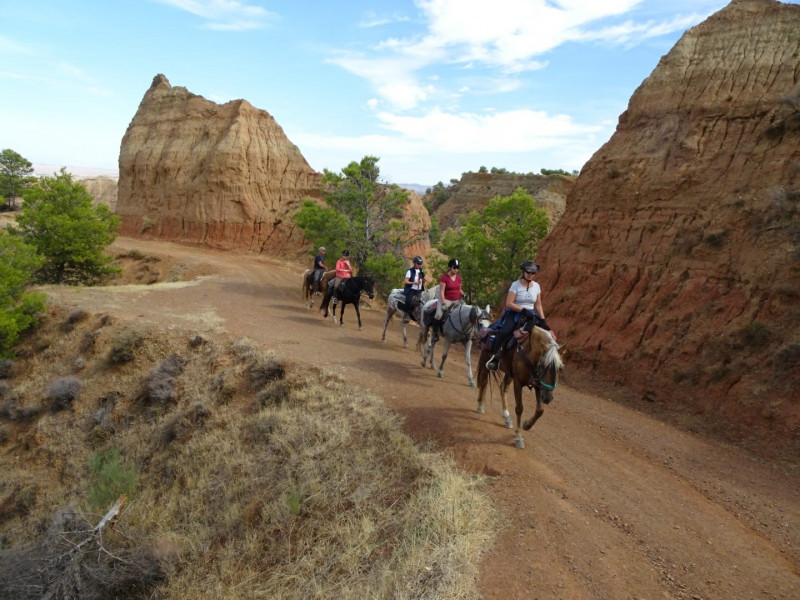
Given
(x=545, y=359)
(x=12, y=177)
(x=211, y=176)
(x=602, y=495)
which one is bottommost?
(x=602, y=495)

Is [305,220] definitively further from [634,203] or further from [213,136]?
[213,136]

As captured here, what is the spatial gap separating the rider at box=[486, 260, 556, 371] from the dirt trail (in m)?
1.89

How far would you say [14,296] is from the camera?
757 inches

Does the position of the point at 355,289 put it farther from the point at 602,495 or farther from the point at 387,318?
the point at 602,495

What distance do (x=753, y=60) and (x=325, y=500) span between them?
1809 centimetres

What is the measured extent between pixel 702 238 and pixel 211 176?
37406 mm

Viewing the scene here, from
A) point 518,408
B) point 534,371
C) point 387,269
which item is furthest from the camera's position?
→ point 387,269

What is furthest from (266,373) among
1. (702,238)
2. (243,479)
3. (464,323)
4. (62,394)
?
(702,238)

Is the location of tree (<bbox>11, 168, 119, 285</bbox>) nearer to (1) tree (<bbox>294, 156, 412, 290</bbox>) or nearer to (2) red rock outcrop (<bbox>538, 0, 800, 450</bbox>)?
(1) tree (<bbox>294, 156, 412, 290</bbox>)

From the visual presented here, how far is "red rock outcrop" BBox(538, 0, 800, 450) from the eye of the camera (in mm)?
11805

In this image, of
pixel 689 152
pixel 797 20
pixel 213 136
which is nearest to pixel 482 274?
pixel 689 152

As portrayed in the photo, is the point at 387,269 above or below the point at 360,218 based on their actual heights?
below

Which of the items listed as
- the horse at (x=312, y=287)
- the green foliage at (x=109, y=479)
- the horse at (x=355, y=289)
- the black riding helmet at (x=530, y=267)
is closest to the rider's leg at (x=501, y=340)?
the black riding helmet at (x=530, y=267)

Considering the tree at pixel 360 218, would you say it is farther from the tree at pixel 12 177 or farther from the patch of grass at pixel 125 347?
the tree at pixel 12 177
